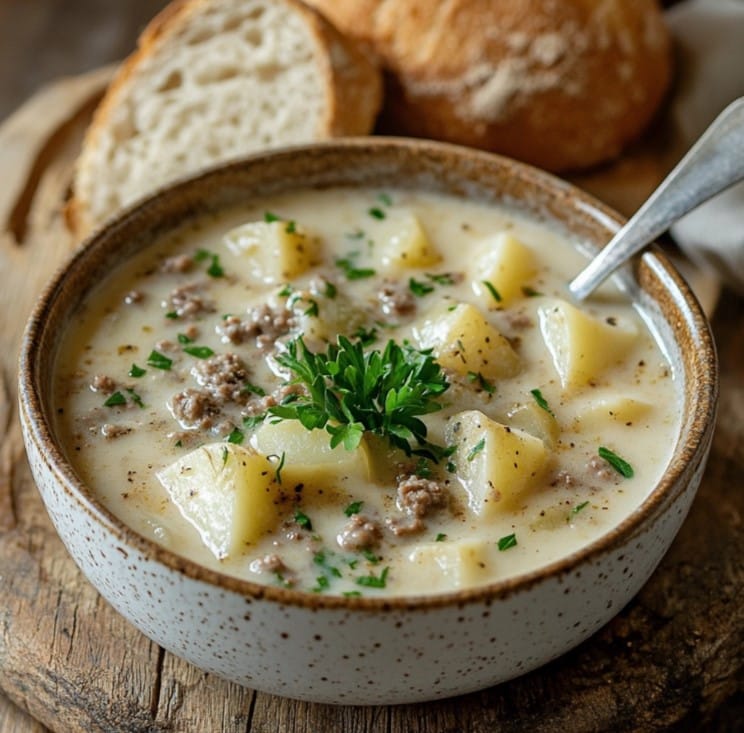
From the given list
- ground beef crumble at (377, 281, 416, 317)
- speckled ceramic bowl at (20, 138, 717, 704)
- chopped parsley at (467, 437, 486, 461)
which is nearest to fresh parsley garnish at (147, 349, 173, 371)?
speckled ceramic bowl at (20, 138, 717, 704)

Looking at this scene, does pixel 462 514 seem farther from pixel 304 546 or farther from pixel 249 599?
pixel 249 599

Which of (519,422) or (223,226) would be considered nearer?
(519,422)

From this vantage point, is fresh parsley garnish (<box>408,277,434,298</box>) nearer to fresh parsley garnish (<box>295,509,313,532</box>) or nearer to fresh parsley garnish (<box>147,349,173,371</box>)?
fresh parsley garnish (<box>147,349,173,371</box>)

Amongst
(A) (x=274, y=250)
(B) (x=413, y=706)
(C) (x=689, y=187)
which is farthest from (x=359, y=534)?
(C) (x=689, y=187)

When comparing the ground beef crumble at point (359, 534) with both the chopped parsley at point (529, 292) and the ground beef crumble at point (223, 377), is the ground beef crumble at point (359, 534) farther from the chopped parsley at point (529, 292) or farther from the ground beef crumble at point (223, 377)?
the chopped parsley at point (529, 292)

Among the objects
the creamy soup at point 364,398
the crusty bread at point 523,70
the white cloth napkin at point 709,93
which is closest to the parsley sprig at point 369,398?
the creamy soup at point 364,398

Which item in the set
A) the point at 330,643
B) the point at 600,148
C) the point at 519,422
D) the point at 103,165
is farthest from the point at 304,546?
the point at 600,148
